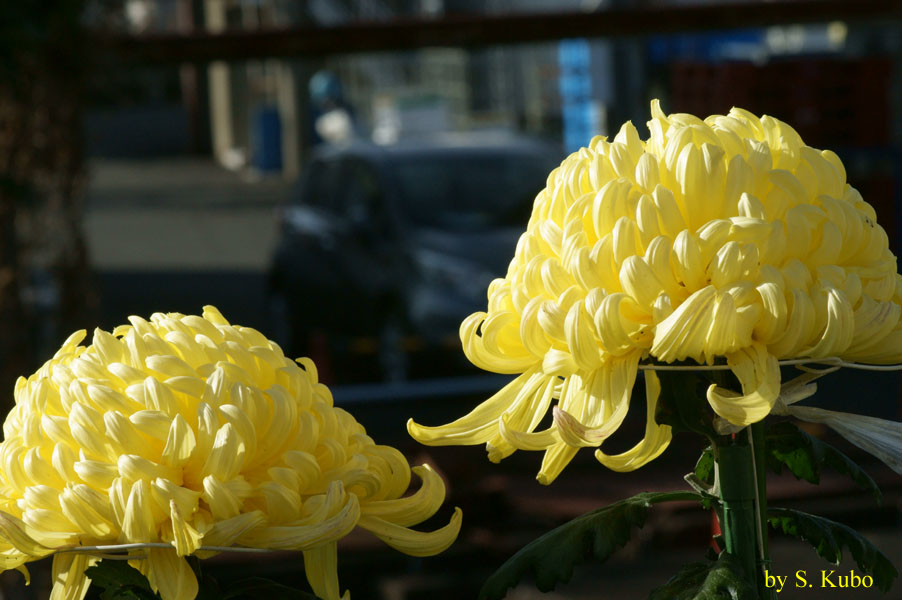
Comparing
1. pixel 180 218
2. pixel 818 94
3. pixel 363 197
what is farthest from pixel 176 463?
pixel 180 218

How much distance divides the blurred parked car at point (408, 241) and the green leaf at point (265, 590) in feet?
17.8

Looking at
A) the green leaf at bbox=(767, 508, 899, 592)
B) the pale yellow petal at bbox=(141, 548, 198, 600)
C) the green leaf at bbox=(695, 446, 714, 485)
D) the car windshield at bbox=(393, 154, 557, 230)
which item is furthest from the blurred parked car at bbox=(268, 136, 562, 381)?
the pale yellow petal at bbox=(141, 548, 198, 600)

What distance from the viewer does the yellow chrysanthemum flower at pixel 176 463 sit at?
2.48 ft

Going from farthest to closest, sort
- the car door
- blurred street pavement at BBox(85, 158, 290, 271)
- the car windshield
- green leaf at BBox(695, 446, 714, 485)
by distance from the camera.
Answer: blurred street pavement at BBox(85, 158, 290, 271)
the car door
the car windshield
green leaf at BBox(695, 446, 714, 485)

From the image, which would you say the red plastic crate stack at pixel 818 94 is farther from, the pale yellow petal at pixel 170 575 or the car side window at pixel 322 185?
the pale yellow petal at pixel 170 575

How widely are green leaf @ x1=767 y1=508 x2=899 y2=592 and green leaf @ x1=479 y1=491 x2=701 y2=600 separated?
0.27ft

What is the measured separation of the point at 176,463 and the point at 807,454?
1.61 feet

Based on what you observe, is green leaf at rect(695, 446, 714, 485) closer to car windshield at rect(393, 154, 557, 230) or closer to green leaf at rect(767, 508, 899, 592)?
green leaf at rect(767, 508, 899, 592)

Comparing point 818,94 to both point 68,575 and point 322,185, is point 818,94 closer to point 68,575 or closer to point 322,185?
point 322,185

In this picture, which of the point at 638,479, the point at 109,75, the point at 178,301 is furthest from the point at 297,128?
the point at 638,479

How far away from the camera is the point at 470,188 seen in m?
7.03

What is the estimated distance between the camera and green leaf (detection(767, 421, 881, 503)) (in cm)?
90

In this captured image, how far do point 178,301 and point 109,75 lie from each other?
23.9 ft

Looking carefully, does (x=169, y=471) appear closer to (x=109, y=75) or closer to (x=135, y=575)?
(x=135, y=575)
